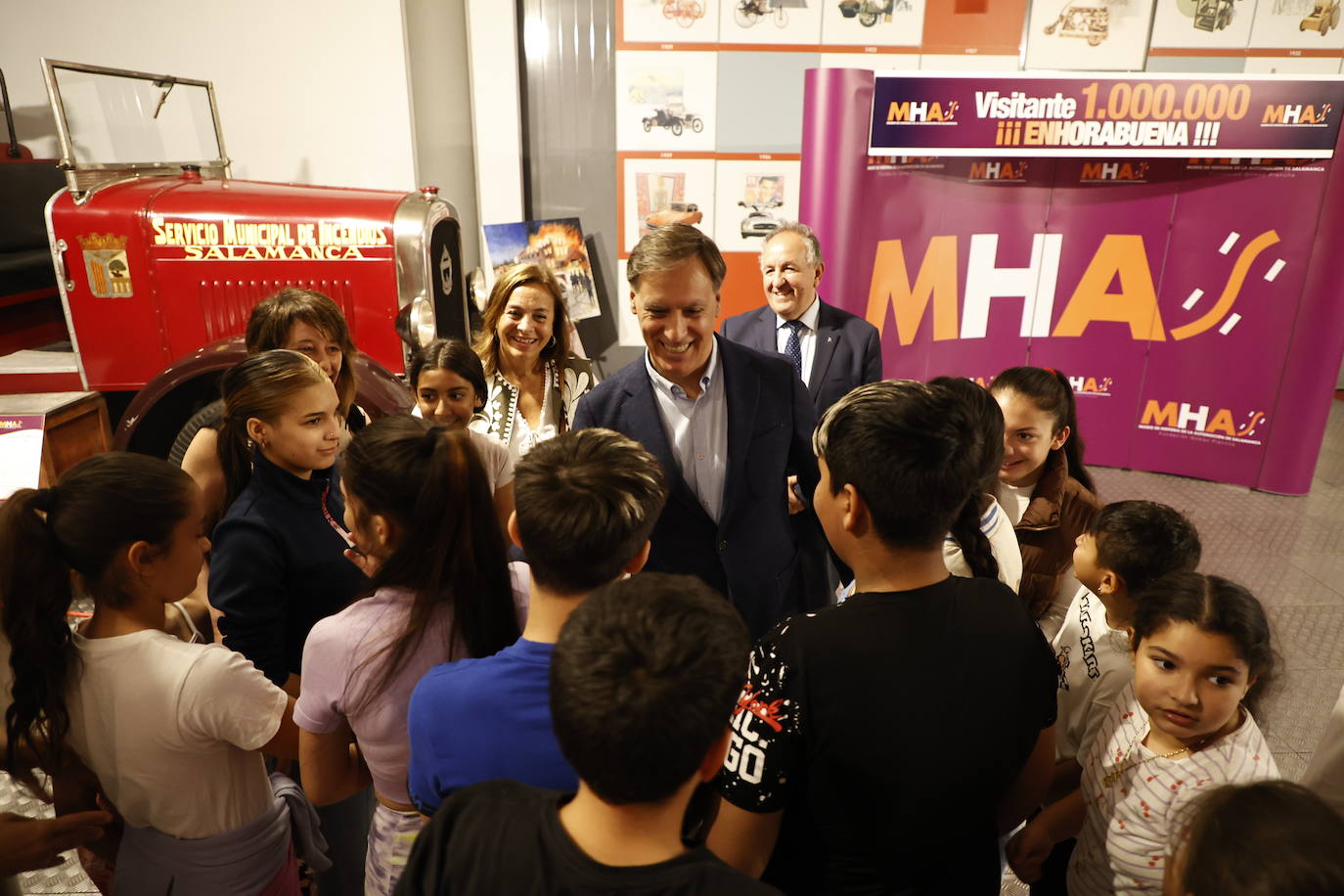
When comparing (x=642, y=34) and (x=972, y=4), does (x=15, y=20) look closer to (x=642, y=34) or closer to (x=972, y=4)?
(x=642, y=34)

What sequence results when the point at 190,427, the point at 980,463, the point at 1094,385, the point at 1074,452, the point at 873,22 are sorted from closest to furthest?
the point at 980,463
the point at 1074,452
the point at 190,427
the point at 1094,385
the point at 873,22

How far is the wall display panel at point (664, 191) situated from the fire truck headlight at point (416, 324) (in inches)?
104

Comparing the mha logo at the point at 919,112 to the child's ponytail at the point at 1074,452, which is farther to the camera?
the mha logo at the point at 919,112

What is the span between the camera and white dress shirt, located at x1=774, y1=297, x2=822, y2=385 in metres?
3.26

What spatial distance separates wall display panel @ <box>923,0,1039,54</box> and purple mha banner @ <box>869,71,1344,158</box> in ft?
6.00

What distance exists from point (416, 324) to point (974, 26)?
4581mm

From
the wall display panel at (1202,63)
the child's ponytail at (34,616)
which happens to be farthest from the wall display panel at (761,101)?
the child's ponytail at (34,616)

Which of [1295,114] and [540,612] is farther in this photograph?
[1295,114]

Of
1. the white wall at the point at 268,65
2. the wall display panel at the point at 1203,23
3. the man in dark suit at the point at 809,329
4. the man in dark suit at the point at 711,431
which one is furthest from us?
the wall display panel at the point at 1203,23

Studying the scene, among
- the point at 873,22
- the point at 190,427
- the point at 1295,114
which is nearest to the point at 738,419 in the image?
the point at 190,427

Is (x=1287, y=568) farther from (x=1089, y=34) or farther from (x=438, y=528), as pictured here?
(x=438, y=528)

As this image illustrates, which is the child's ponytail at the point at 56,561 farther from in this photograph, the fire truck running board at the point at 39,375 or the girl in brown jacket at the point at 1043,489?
the fire truck running board at the point at 39,375

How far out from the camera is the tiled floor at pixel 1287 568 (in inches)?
113

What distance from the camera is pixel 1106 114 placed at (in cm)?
439
